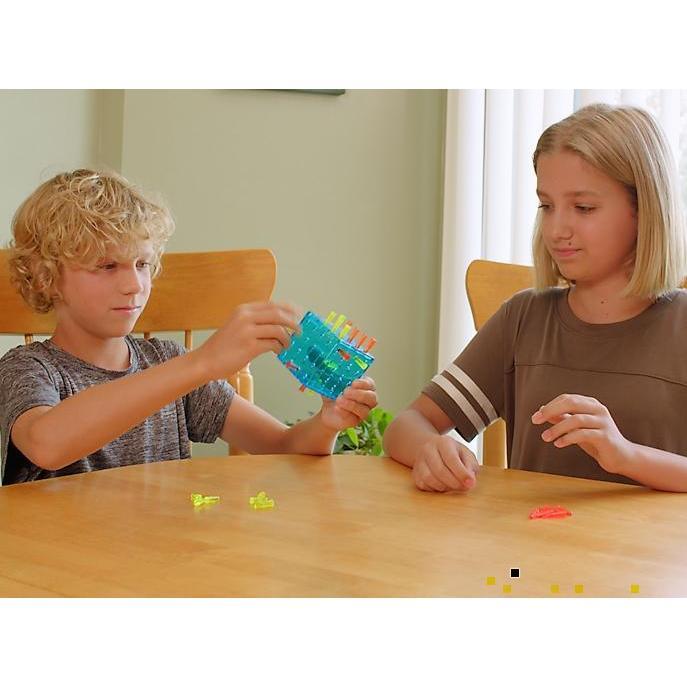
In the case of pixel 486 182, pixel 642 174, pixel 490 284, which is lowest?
pixel 490 284

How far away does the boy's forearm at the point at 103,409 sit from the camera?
114 cm

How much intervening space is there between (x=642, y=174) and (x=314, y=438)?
58 cm

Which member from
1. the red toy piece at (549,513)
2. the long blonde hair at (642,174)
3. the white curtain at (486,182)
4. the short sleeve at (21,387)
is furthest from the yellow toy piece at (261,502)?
the white curtain at (486,182)

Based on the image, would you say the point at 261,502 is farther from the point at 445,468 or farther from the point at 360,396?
the point at 360,396

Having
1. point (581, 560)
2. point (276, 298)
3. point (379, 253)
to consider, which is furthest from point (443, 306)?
point (581, 560)

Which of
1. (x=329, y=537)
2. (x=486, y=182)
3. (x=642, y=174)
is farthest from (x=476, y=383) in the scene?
(x=486, y=182)

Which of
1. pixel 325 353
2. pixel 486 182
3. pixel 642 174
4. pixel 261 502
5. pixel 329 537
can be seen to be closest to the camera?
pixel 329 537

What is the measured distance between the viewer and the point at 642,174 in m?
1.38

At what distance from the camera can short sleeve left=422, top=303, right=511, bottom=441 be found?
57.9 inches

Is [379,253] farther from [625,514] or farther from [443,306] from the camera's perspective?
[625,514]

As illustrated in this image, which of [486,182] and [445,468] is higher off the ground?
[486,182]

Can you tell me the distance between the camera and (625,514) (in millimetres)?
961

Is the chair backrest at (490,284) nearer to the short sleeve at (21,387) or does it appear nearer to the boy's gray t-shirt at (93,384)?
the boy's gray t-shirt at (93,384)

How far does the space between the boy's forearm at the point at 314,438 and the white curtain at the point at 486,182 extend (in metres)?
1.32
